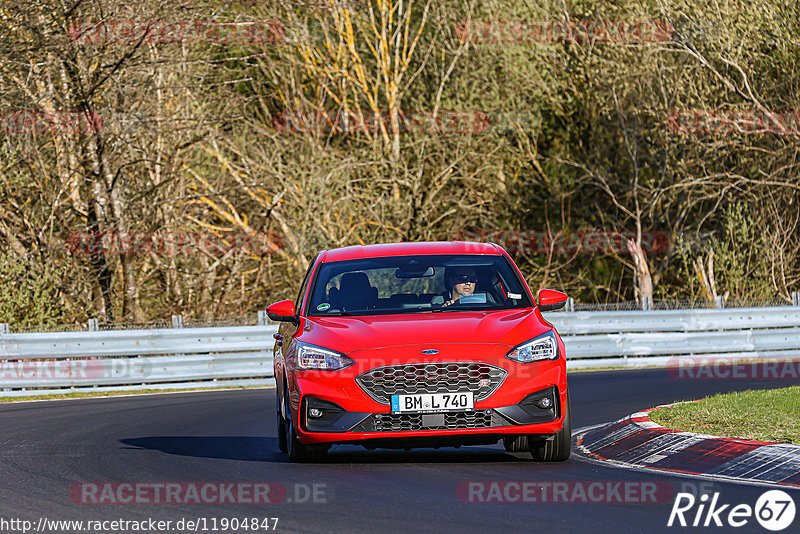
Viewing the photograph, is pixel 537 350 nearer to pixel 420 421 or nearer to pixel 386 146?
pixel 420 421

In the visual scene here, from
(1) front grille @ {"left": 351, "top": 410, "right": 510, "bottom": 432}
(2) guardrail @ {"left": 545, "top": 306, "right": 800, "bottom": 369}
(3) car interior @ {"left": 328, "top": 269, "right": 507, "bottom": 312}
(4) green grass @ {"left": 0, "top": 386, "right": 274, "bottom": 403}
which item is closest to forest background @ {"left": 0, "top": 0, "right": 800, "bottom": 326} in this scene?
(4) green grass @ {"left": 0, "top": 386, "right": 274, "bottom": 403}

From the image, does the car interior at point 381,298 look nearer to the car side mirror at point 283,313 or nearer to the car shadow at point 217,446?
the car side mirror at point 283,313

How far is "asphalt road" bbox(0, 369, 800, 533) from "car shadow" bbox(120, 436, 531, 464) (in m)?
0.01

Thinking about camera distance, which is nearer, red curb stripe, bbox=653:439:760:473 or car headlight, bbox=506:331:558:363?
red curb stripe, bbox=653:439:760:473

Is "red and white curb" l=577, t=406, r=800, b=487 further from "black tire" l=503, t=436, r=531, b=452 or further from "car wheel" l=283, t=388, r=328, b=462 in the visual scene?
"car wheel" l=283, t=388, r=328, b=462

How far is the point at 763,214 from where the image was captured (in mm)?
31328

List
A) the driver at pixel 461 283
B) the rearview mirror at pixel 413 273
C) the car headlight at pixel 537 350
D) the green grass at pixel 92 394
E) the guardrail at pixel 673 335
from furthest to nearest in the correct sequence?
1. the guardrail at pixel 673 335
2. the green grass at pixel 92 394
3. the rearview mirror at pixel 413 273
4. the driver at pixel 461 283
5. the car headlight at pixel 537 350

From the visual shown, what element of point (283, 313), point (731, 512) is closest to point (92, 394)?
Answer: point (283, 313)

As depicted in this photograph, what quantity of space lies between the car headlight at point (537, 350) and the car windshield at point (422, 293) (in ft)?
2.58

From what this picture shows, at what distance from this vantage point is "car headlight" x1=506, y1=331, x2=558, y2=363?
955cm

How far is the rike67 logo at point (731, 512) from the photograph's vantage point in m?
6.96

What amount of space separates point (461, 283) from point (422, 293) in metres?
0.34

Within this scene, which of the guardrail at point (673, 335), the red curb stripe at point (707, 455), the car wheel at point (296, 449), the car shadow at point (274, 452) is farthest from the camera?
the guardrail at point (673, 335)

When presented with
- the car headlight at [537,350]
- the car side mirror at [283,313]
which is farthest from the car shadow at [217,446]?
the car headlight at [537,350]
